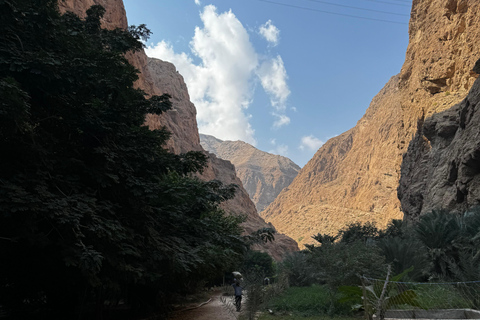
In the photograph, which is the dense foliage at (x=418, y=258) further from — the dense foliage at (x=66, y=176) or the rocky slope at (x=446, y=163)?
the rocky slope at (x=446, y=163)

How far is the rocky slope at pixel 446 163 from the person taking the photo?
19703mm

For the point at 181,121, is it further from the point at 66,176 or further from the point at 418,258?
the point at 66,176

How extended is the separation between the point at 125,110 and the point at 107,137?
805mm

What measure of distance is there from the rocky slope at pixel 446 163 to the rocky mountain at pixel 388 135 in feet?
10.6

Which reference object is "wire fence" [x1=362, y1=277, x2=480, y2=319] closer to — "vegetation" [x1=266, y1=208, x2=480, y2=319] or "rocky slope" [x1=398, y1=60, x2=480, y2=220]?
"vegetation" [x1=266, y1=208, x2=480, y2=319]

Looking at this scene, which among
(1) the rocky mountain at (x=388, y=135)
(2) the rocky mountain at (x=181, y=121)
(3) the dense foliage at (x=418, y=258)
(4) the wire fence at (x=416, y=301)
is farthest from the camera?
(2) the rocky mountain at (x=181, y=121)

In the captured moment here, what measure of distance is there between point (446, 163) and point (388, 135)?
264 ft

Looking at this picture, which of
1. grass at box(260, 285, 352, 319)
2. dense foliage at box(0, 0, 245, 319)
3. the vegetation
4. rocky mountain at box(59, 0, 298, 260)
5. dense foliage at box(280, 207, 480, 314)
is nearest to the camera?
dense foliage at box(0, 0, 245, 319)

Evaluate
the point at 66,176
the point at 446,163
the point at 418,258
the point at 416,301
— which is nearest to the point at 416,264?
the point at 418,258

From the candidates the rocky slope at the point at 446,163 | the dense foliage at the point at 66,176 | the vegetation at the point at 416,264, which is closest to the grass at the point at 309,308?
the vegetation at the point at 416,264

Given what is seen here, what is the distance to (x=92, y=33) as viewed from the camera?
38.1 feet

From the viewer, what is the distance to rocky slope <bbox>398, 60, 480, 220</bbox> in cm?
1970

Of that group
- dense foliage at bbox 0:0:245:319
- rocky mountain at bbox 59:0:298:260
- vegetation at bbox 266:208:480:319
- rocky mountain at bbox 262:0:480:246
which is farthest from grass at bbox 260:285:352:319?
rocky mountain at bbox 59:0:298:260

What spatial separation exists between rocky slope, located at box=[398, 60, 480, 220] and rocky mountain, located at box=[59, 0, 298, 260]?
26978 millimetres
